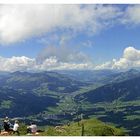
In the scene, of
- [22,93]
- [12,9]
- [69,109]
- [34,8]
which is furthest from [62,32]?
[22,93]

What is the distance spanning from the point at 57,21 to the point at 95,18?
→ 503 cm

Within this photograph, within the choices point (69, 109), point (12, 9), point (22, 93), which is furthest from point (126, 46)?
point (22, 93)

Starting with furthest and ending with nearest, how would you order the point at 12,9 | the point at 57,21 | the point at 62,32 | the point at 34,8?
the point at 62,32, the point at 57,21, the point at 34,8, the point at 12,9

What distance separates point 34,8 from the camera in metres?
56.6

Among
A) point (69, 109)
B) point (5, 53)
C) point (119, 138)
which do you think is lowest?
point (119, 138)

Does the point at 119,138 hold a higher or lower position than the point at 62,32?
lower

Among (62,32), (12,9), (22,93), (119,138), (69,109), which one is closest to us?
(119,138)

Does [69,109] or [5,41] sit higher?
[5,41]

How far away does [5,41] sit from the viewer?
66.2 m

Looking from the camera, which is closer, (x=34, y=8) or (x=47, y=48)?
(x=34, y=8)

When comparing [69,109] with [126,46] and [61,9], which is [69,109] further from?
[61,9]

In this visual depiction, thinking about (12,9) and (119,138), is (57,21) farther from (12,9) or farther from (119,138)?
(119,138)

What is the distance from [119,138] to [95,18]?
3305cm

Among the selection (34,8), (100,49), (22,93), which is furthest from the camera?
(22,93)
